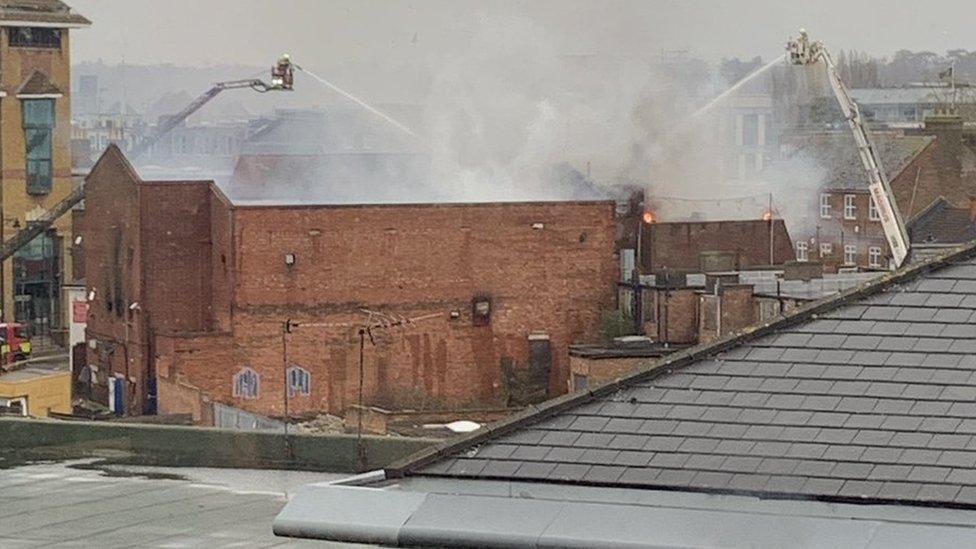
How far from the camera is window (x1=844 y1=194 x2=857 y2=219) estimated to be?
3044 inches

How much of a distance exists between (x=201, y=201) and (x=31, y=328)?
20722 millimetres

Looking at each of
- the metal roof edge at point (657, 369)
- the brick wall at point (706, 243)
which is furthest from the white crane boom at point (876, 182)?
the metal roof edge at point (657, 369)

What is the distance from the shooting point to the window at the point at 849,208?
254ft

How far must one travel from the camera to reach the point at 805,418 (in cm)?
1170

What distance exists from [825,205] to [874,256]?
5162mm

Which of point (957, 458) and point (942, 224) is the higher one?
point (942, 224)

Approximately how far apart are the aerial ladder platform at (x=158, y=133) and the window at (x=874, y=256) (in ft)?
63.4

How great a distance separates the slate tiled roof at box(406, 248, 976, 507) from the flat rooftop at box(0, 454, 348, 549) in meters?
2.18

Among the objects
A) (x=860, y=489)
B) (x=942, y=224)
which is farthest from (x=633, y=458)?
(x=942, y=224)

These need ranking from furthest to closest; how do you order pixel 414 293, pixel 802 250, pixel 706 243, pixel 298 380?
pixel 802 250 < pixel 706 243 < pixel 414 293 < pixel 298 380

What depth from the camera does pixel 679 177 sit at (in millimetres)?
73000

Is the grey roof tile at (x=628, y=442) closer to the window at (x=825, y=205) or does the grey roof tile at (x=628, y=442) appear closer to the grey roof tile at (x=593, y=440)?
the grey roof tile at (x=593, y=440)

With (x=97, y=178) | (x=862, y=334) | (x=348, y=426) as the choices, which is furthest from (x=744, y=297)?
(x=862, y=334)

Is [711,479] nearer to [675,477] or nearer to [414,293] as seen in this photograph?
[675,477]
